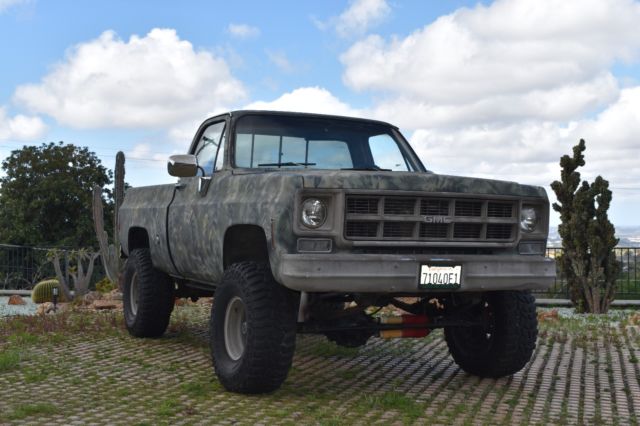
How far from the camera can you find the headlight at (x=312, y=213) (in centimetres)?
541

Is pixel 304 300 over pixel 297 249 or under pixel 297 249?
under

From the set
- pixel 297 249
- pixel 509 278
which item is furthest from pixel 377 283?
pixel 509 278

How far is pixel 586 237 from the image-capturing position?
14.1 meters

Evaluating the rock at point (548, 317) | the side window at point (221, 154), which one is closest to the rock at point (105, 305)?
the rock at point (548, 317)

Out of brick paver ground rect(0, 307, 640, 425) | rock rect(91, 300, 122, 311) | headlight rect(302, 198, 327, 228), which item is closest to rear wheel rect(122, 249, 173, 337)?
brick paver ground rect(0, 307, 640, 425)

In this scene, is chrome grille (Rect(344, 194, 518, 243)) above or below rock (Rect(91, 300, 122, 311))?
above

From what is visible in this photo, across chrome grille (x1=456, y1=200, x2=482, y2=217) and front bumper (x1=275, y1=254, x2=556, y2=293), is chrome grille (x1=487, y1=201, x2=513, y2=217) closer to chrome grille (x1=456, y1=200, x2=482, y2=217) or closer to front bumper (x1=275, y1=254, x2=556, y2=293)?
chrome grille (x1=456, y1=200, x2=482, y2=217)

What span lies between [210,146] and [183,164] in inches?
32.0

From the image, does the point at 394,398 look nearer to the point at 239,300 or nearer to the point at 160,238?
the point at 239,300

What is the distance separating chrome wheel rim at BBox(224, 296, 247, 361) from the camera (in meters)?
6.08

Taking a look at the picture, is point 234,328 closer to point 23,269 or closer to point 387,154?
point 387,154

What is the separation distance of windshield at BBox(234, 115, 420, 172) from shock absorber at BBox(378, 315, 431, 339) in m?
1.42

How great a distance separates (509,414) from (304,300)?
5.16 feet

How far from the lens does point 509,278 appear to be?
5887 mm
